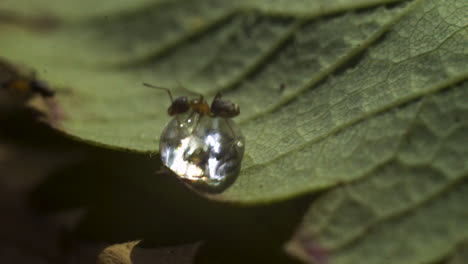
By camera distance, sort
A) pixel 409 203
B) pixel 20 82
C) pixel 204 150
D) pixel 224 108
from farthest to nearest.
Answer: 1. pixel 20 82
2. pixel 224 108
3. pixel 204 150
4. pixel 409 203

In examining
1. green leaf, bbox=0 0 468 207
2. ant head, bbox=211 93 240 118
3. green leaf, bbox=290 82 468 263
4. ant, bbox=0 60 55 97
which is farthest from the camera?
ant, bbox=0 60 55 97

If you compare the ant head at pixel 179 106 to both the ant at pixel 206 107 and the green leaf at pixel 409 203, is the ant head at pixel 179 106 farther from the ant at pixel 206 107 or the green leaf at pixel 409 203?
the green leaf at pixel 409 203

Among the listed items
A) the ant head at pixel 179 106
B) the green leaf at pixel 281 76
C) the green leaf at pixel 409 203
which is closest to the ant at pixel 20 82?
the green leaf at pixel 281 76

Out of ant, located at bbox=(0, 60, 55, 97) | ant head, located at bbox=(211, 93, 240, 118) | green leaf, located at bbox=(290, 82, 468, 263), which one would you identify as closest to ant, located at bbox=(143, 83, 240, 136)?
ant head, located at bbox=(211, 93, 240, 118)

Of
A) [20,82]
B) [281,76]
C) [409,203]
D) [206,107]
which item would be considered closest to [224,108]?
[206,107]

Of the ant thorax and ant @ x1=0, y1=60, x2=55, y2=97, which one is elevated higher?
ant @ x1=0, y1=60, x2=55, y2=97

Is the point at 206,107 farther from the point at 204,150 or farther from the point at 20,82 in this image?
the point at 20,82

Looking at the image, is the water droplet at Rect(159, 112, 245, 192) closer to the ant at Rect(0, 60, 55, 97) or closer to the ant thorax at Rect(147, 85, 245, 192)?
the ant thorax at Rect(147, 85, 245, 192)
